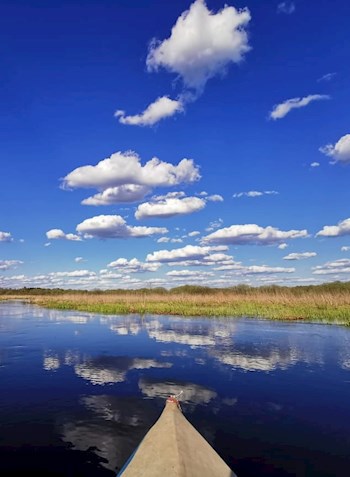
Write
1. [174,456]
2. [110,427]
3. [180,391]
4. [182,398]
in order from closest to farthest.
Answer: [174,456]
[110,427]
[182,398]
[180,391]

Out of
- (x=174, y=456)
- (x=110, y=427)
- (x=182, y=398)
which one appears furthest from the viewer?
(x=182, y=398)

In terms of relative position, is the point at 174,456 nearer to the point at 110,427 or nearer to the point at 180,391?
the point at 110,427

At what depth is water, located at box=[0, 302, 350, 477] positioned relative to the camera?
7.29 metres

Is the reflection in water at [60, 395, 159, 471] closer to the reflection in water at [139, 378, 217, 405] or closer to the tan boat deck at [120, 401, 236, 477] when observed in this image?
the reflection in water at [139, 378, 217, 405]

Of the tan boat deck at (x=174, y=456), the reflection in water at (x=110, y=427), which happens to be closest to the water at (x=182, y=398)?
the reflection in water at (x=110, y=427)

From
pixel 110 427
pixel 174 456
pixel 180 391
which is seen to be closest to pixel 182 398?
pixel 180 391

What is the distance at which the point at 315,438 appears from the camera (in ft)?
27.3

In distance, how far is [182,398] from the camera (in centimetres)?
1085

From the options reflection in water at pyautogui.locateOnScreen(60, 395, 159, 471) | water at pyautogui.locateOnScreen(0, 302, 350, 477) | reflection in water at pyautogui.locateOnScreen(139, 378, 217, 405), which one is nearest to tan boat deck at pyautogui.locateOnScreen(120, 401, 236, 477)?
water at pyautogui.locateOnScreen(0, 302, 350, 477)

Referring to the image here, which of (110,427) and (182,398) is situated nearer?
(110,427)

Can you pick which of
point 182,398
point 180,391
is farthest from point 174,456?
point 180,391

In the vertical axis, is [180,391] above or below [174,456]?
below

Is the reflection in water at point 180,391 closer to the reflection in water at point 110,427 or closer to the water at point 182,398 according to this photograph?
the water at point 182,398

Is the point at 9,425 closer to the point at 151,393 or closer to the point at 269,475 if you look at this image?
the point at 151,393
